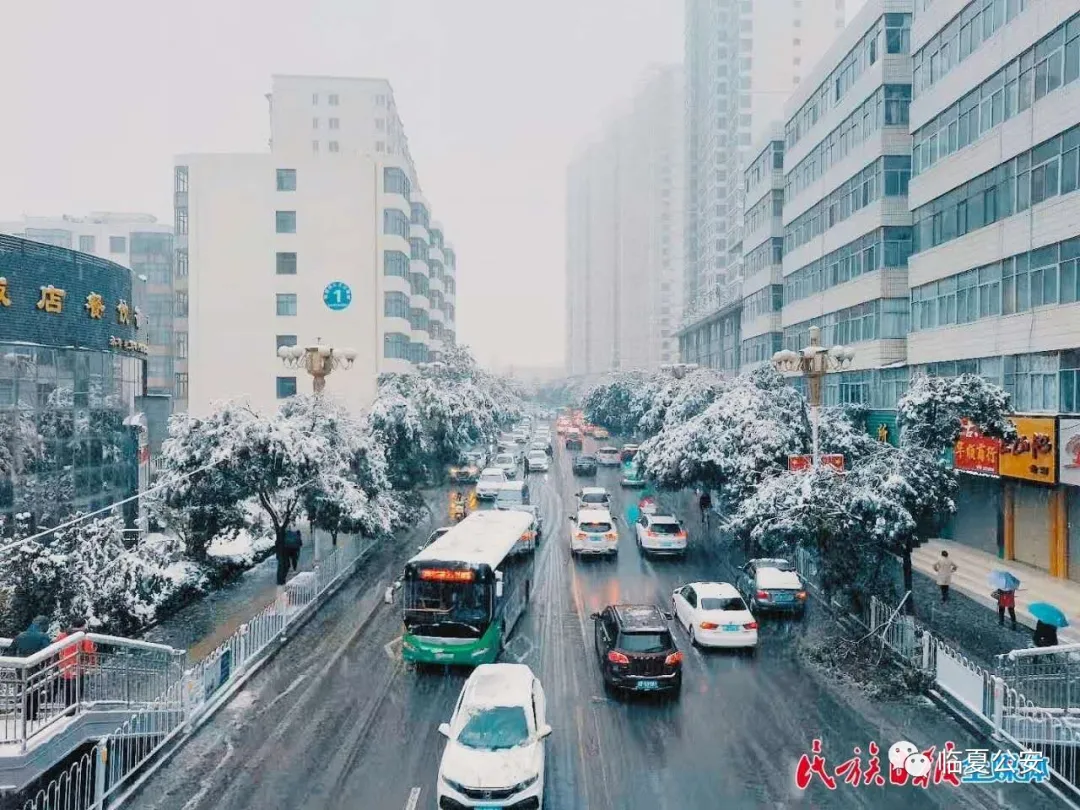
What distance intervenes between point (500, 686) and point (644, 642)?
4.24 meters

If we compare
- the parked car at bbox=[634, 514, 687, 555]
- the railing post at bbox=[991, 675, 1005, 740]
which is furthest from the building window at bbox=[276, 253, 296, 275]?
the railing post at bbox=[991, 675, 1005, 740]

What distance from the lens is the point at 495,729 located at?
12.6 meters

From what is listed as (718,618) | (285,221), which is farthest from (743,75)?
(718,618)

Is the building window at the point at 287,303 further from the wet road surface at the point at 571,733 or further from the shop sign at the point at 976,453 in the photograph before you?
the shop sign at the point at 976,453

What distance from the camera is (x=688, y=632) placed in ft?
69.7

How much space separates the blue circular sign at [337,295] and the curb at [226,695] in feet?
94.5

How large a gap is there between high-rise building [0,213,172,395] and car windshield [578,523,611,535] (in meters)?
64.0

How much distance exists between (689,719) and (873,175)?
31.1m

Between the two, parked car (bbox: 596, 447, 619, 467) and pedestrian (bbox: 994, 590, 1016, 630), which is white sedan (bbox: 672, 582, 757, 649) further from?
parked car (bbox: 596, 447, 619, 467)

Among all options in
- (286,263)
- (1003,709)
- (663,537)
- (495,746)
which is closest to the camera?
(495,746)

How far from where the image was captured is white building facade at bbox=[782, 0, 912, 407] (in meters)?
38.2

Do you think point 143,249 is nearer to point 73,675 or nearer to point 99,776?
point 73,675

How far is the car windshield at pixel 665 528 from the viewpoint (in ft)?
104

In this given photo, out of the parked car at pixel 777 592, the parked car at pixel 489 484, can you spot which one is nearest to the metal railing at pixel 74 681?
the parked car at pixel 777 592
